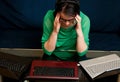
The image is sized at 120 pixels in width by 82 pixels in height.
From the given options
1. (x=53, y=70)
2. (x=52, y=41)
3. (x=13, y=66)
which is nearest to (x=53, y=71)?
(x=53, y=70)

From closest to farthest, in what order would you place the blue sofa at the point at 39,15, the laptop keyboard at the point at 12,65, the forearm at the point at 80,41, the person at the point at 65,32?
the laptop keyboard at the point at 12,65 → the person at the point at 65,32 → the forearm at the point at 80,41 → the blue sofa at the point at 39,15

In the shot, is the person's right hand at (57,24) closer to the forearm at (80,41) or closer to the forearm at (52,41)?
the forearm at (52,41)

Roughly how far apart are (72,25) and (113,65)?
37cm

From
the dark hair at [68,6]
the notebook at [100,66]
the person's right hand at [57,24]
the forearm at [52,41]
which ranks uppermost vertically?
the dark hair at [68,6]

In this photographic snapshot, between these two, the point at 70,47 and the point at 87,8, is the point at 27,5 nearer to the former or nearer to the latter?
the point at 87,8

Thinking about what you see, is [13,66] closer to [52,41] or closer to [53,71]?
[53,71]

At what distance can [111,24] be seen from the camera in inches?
88.8

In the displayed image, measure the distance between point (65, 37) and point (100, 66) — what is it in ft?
1.23

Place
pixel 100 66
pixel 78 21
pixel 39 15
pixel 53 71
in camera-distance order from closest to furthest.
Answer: pixel 53 71, pixel 100 66, pixel 78 21, pixel 39 15

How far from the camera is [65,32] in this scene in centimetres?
166

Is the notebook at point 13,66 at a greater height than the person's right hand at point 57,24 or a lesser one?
lesser

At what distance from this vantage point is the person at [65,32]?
57.8 inches

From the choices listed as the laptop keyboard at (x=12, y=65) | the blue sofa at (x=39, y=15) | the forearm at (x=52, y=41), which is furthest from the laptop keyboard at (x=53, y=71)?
the blue sofa at (x=39, y=15)

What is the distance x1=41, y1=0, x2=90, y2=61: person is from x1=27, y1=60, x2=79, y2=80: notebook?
27 centimetres
